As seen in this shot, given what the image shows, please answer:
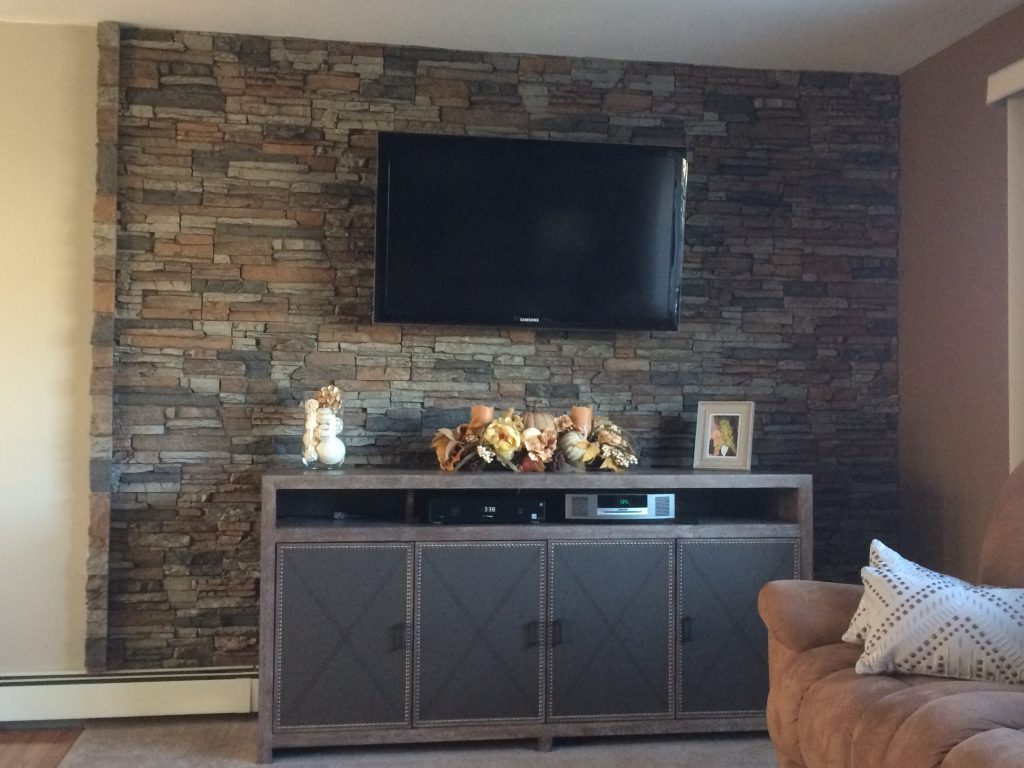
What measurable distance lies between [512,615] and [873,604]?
1112 mm

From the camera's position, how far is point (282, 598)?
296 centimetres

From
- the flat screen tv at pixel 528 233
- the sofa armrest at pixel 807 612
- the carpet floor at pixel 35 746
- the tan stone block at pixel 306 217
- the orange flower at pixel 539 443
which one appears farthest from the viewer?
the tan stone block at pixel 306 217

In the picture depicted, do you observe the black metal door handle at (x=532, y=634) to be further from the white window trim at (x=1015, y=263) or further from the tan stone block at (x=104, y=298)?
the tan stone block at (x=104, y=298)

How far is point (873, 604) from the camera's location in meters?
2.34

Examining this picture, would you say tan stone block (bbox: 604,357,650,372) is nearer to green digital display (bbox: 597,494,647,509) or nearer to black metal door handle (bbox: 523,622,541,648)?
green digital display (bbox: 597,494,647,509)

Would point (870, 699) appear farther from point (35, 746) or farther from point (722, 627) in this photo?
point (35, 746)

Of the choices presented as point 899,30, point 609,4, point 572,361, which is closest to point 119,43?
point 609,4

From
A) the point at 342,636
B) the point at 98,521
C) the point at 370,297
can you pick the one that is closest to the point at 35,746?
the point at 98,521

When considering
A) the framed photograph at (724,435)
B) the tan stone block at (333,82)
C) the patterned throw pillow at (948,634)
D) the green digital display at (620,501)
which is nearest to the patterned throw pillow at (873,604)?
the patterned throw pillow at (948,634)

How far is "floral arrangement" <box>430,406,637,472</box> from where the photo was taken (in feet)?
10.3

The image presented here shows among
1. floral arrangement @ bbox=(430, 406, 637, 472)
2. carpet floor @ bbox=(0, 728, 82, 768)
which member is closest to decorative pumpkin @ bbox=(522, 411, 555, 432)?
floral arrangement @ bbox=(430, 406, 637, 472)

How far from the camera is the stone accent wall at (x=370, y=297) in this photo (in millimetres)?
3330

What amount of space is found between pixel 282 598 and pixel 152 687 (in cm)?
67

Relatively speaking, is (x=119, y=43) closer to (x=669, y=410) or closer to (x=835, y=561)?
(x=669, y=410)
